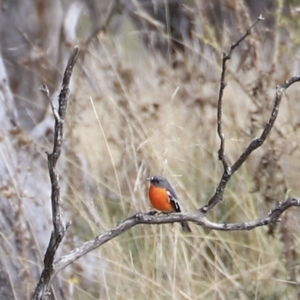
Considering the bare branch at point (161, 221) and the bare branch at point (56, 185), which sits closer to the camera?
the bare branch at point (56, 185)

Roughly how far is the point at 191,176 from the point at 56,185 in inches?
72.7

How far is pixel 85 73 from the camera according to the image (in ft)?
12.2

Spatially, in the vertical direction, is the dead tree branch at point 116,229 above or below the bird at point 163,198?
below

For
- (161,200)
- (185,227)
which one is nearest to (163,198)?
(161,200)

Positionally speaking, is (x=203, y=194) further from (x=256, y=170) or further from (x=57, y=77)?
(x=57, y=77)

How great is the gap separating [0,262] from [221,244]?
28.9 inches

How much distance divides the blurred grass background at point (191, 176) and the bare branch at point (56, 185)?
1.13 meters

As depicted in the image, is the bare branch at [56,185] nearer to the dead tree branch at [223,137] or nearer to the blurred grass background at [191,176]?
the dead tree branch at [223,137]

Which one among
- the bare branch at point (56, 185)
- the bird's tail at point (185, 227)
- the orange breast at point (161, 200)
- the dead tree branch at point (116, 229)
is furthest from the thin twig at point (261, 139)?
the bird's tail at point (185, 227)

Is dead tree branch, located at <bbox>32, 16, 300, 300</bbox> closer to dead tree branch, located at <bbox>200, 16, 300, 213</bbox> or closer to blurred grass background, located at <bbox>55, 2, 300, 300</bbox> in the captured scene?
dead tree branch, located at <bbox>200, 16, 300, 213</bbox>

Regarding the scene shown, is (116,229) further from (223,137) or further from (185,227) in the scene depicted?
(185,227)

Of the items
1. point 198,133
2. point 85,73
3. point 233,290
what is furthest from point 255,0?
point 233,290

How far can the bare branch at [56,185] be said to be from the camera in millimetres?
1281

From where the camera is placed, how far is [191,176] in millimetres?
3178
